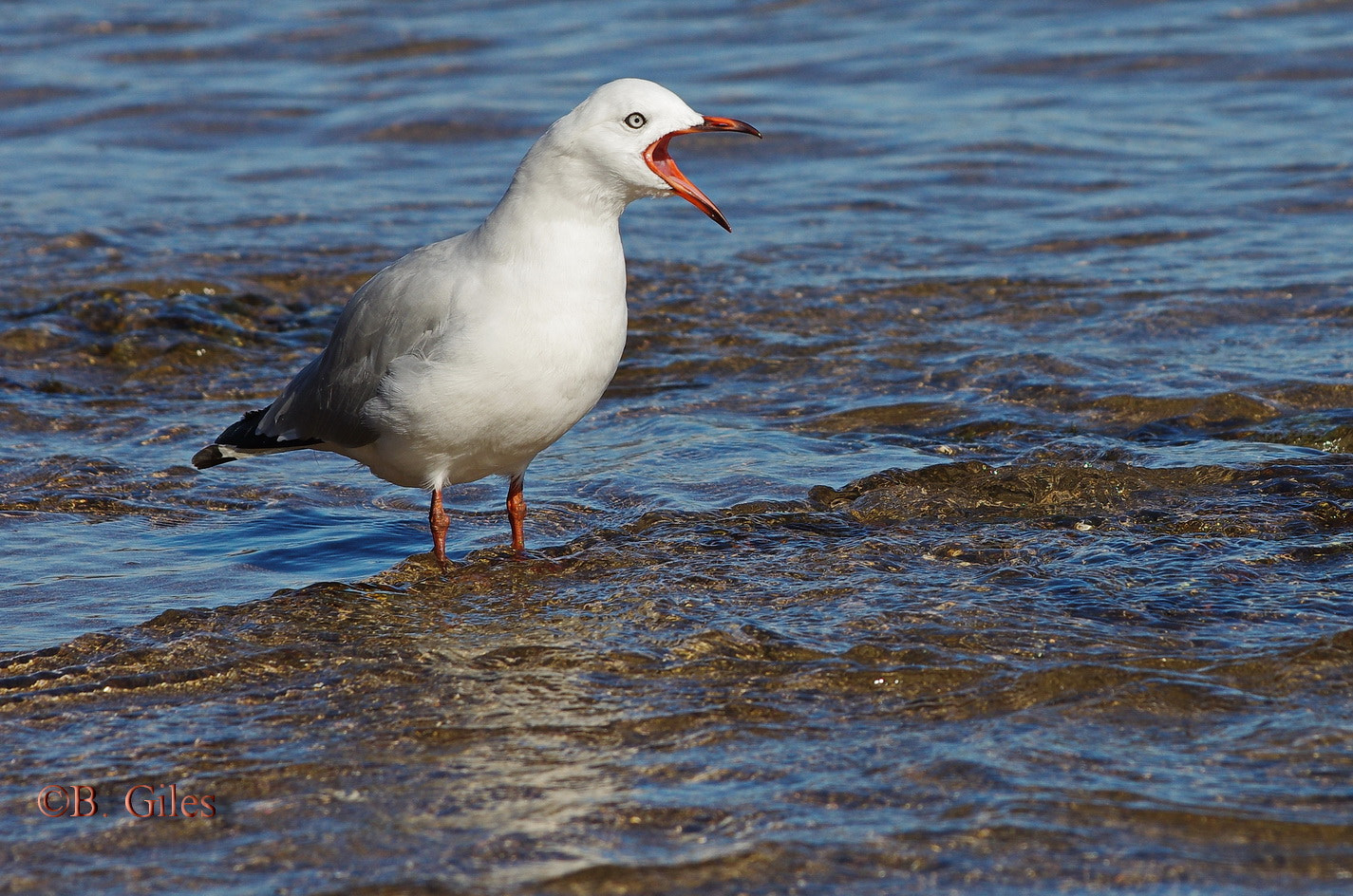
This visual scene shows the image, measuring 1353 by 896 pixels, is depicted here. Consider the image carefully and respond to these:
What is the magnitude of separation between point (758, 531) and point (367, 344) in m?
1.62

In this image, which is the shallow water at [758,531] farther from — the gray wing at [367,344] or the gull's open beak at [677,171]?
the gull's open beak at [677,171]

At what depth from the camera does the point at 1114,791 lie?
379cm

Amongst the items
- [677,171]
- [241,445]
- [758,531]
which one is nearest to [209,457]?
[241,445]

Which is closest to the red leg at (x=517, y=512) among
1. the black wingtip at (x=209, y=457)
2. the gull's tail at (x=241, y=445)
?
the gull's tail at (x=241, y=445)

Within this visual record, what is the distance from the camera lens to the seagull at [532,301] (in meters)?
5.33

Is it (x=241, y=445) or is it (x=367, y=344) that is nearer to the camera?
(x=367, y=344)

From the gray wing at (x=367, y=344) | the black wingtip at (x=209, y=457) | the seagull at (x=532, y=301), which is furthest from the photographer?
the black wingtip at (x=209, y=457)

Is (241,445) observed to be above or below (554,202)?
below

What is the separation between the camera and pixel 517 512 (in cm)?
613

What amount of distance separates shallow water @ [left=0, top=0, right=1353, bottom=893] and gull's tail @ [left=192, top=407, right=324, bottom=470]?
0.79 ft

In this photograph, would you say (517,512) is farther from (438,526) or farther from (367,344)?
(367,344)

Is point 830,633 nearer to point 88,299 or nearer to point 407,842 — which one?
point 407,842

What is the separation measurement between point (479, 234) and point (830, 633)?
6.21 ft

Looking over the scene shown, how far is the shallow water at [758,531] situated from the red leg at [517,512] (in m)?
0.17
